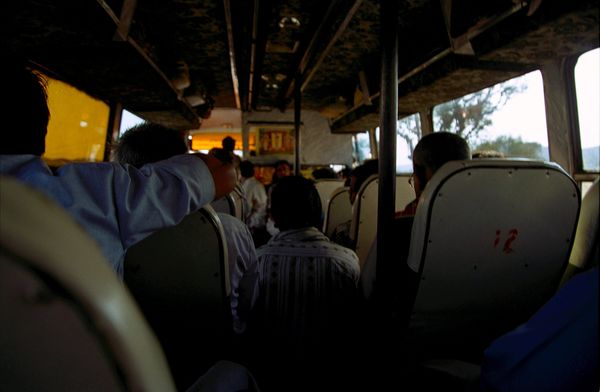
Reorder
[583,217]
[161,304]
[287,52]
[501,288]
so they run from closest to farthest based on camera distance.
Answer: [583,217] < [161,304] < [501,288] < [287,52]

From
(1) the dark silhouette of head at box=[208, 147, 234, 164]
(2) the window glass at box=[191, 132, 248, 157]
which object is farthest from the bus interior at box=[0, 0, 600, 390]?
(2) the window glass at box=[191, 132, 248, 157]

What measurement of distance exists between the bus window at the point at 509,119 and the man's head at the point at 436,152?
117 centimetres

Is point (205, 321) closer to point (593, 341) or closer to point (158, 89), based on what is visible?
point (593, 341)

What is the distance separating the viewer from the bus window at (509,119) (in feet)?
10.8

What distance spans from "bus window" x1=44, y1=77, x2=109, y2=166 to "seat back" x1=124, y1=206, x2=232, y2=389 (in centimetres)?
290

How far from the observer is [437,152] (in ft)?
6.63

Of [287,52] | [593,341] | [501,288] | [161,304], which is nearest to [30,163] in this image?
[161,304]

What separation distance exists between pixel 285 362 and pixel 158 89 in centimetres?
385

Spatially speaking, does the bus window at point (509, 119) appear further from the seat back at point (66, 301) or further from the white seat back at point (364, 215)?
the seat back at point (66, 301)

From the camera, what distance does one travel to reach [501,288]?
1.54 m

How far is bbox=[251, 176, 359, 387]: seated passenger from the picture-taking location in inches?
75.5

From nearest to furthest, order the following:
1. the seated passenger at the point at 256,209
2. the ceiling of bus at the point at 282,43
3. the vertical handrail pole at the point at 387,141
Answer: the vertical handrail pole at the point at 387,141
the ceiling of bus at the point at 282,43
the seated passenger at the point at 256,209

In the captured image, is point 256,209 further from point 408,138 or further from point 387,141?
point 387,141

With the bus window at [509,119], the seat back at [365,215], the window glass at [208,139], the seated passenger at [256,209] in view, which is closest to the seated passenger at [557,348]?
the seat back at [365,215]
